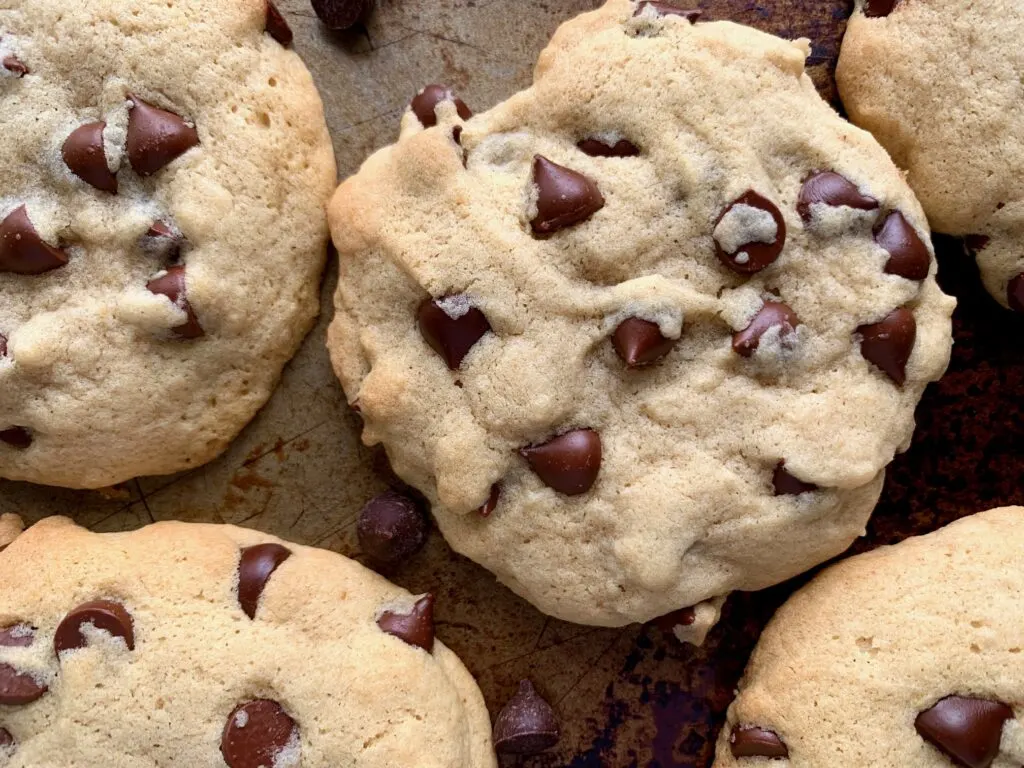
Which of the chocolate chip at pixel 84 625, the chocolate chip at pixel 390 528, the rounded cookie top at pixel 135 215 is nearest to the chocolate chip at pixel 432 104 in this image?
the rounded cookie top at pixel 135 215

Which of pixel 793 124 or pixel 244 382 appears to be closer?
pixel 793 124

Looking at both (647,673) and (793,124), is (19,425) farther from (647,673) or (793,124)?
Answer: (793,124)

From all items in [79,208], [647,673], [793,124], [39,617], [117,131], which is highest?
[793,124]

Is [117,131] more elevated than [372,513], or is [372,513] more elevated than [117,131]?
[117,131]

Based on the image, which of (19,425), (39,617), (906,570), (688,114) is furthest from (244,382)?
(906,570)

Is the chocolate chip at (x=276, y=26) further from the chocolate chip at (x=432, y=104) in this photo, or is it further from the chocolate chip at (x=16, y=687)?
the chocolate chip at (x=16, y=687)

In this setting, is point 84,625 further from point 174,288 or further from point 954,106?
point 954,106

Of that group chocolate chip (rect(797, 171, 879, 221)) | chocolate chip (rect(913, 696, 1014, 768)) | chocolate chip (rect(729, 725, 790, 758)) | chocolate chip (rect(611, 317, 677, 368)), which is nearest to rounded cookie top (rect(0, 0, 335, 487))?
chocolate chip (rect(611, 317, 677, 368))

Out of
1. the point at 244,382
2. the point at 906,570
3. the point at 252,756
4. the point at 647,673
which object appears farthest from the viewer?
the point at 647,673

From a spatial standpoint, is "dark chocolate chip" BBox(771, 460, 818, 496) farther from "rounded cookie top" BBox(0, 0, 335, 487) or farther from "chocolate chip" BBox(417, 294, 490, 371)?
→ "rounded cookie top" BBox(0, 0, 335, 487)
